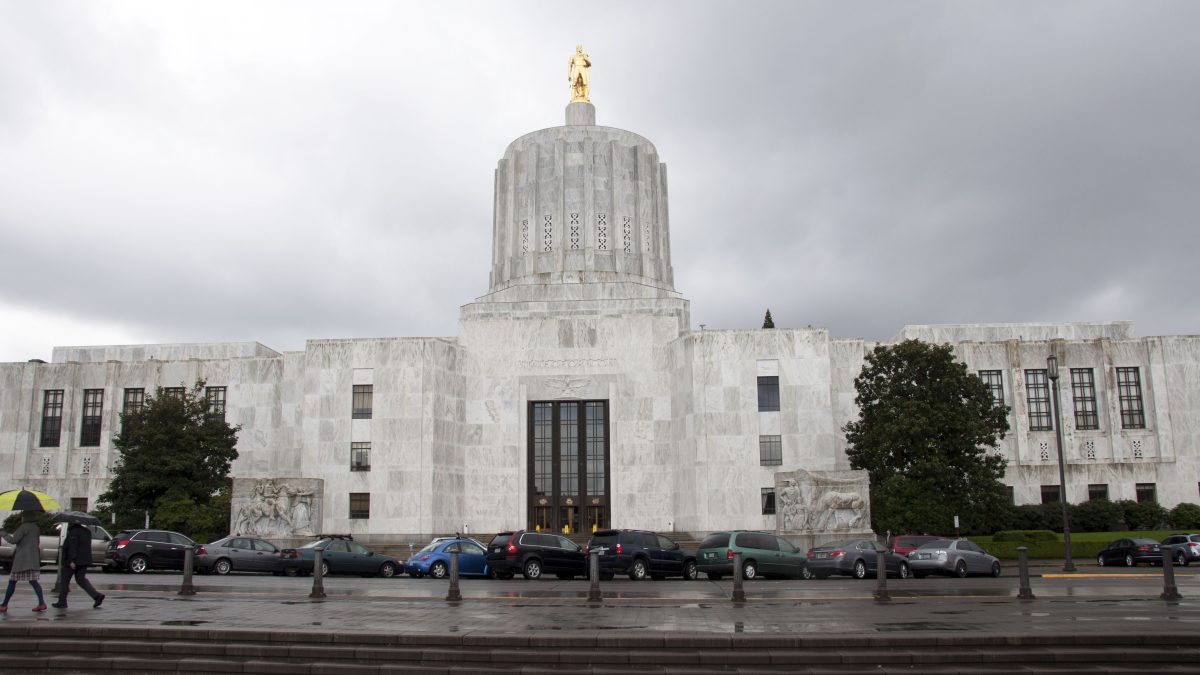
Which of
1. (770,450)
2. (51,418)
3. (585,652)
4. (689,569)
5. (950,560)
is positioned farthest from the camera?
(51,418)

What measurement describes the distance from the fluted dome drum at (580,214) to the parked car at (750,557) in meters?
24.9

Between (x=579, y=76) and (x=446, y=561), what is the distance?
35621 mm

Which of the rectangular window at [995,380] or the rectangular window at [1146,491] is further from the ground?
the rectangular window at [995,380]

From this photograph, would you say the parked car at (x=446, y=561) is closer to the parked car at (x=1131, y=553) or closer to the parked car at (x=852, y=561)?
the parked car at (x=852, y=561)

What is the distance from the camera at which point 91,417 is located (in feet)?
174

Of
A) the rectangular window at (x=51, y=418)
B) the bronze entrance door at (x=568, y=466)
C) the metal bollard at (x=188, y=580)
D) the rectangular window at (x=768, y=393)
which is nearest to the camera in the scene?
the metal bollard at (x=188, y=580)

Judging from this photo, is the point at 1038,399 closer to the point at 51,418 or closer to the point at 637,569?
the point at 637,569

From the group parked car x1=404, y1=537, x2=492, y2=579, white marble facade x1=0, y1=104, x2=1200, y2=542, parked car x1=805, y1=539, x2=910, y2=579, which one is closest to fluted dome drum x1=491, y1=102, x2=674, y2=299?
white marble facade x1=0, y1=104, x2=1200, y2=542

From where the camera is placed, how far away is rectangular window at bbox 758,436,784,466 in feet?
154

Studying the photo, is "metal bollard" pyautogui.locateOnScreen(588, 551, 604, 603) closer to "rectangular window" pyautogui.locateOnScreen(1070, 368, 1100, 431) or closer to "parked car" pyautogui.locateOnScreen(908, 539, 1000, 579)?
"parked car" pyautogui.locateOnScreen(908, 539, 1000, 579)

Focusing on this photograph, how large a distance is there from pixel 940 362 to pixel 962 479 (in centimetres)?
496

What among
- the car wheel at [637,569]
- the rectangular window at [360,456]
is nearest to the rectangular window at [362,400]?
the rectangular window at [360,456]

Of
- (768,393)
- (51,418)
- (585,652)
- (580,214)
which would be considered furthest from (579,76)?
(585,652)

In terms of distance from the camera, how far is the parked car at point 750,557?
1129 inches
